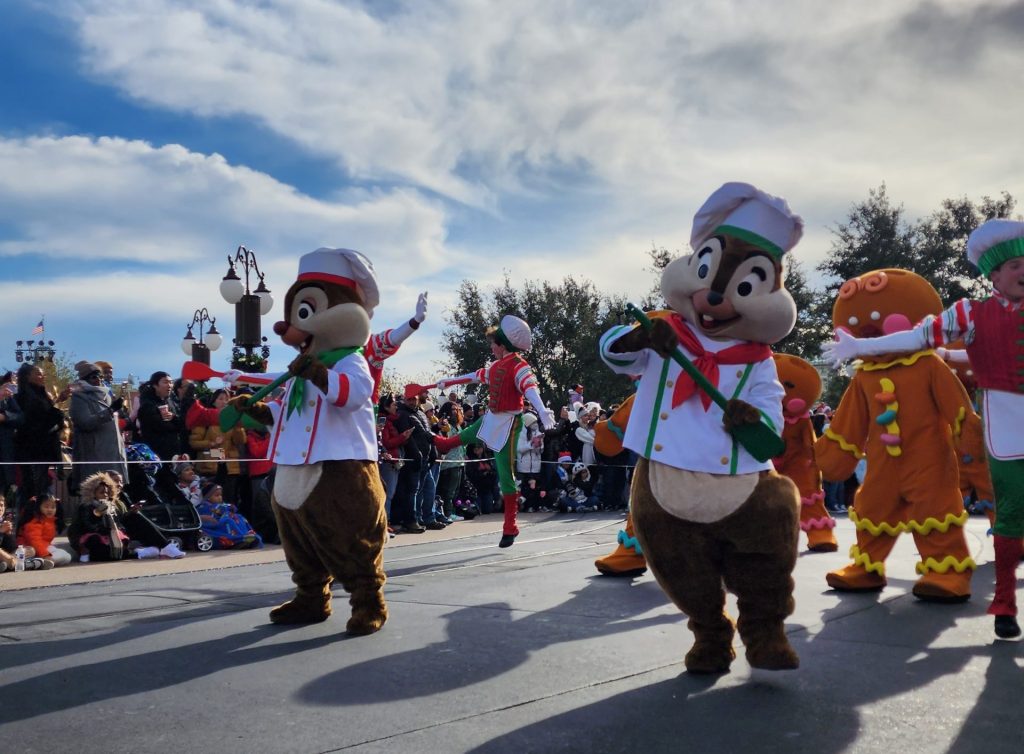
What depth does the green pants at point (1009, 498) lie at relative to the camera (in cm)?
516

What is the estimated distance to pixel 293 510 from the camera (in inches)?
218

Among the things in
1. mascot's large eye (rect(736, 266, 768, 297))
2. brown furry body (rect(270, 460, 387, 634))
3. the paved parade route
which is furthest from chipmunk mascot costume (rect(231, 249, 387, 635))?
mascot's large eye (rect(736, 266, 768, 297))

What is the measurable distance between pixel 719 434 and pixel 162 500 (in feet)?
26.3

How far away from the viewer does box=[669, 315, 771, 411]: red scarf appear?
4441mm

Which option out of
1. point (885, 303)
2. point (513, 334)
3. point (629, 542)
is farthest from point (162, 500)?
point (885, 303)

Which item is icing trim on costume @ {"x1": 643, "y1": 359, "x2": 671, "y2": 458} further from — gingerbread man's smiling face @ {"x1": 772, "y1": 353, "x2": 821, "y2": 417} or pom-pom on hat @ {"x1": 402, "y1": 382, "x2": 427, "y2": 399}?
pom-pom on hat @ {"x1": 402, "y1": 382, "x2": 427, "y2": 399}

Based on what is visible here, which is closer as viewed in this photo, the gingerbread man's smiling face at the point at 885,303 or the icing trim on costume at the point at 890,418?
the icing trim on costume at the point at 890,418

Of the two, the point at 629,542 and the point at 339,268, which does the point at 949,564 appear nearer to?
the point at 629,542

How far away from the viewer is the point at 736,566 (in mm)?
4312

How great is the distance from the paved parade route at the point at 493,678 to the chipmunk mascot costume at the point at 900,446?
0.26 m

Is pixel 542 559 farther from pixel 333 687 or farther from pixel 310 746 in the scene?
pixel 310 746

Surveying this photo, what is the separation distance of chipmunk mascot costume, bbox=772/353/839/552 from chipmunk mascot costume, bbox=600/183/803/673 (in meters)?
3.06

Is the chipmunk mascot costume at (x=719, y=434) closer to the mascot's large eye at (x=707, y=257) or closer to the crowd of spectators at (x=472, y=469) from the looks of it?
the mascot's large eye at (x=707, y=257)

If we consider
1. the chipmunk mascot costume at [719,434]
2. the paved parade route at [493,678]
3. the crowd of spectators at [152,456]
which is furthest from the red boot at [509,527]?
the chipmunk mascot costume at [719,434]
